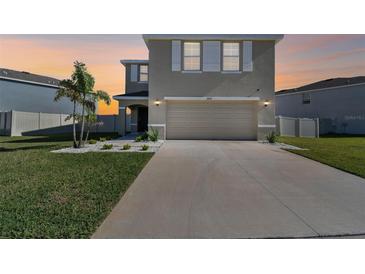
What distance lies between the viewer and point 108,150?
36.7ft

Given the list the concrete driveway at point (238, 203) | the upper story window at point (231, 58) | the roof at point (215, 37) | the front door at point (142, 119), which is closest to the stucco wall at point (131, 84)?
the front door at point (142, 119)

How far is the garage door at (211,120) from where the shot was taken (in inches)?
628

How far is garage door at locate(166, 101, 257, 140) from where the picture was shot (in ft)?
52.3

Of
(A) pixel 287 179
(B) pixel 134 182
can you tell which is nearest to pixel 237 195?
(A) pixel 287 179

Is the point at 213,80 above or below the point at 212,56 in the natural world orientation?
below

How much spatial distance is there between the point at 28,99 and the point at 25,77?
7.86 ft

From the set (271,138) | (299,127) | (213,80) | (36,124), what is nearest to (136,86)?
(213,80)

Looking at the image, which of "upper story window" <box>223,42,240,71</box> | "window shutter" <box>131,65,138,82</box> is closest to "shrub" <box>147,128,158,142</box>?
"upper story window" <box>223,42,240,71</box>

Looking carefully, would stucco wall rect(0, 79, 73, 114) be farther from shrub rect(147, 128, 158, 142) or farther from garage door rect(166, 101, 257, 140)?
garage door rect(166, 101, 257, 140)

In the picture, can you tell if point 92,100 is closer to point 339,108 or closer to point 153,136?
point 153,136

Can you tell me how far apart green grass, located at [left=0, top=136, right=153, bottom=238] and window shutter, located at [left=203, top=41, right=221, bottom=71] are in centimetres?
855

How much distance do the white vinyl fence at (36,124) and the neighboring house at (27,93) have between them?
381 cm

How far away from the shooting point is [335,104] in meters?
27.3
